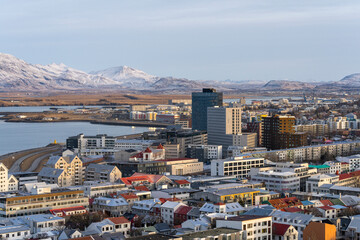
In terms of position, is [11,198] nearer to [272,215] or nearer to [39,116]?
[272,215]

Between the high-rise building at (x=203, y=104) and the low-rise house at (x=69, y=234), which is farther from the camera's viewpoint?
the high-rise building at (x=203, y=104)

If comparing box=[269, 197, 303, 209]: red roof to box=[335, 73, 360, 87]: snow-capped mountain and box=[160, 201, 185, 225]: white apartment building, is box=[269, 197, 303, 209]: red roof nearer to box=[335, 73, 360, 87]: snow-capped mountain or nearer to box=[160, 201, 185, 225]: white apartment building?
box=[160, 201, 185, 225]: white apartment building

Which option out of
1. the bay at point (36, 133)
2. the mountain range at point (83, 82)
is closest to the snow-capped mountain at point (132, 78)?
the mountain range at point (83, 82)

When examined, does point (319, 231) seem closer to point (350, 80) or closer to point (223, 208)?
point (223, 208)

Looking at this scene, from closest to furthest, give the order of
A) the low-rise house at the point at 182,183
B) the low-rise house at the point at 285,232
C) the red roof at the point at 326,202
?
the low-rise house at the point at 285,232, the red roof at the point at 326,202, the low-rise house at the point at 182,183

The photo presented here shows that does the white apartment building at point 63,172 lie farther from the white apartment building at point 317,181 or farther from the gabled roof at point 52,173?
the white apartment building at point 317,181

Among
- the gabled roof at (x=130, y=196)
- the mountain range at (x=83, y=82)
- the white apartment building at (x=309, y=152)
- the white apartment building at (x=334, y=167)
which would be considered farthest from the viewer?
the mountain range at (x=83, y=82)

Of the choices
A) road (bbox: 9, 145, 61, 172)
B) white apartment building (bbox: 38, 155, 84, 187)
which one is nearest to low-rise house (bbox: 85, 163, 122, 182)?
white apartment building (bbox: 38, 155, 84, 187)

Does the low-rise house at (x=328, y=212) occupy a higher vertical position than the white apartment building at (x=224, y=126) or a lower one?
lower
